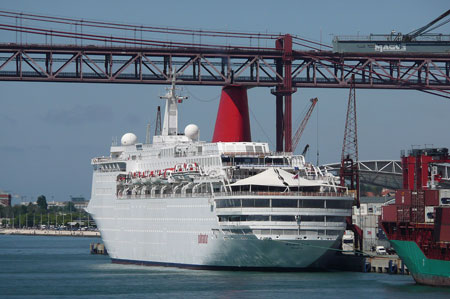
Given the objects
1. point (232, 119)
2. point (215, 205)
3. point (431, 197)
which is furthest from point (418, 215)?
point (232, 119)

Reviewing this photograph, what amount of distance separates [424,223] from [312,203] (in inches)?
345

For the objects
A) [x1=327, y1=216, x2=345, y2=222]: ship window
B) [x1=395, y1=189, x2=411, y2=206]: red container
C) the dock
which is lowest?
the dock

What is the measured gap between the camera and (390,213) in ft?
241

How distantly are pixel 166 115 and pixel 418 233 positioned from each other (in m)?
33.8

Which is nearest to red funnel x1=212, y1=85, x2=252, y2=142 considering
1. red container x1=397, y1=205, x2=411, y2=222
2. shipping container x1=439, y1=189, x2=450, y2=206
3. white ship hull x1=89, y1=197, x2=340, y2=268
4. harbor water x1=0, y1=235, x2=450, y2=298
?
white ship hull x1=89, y1=197, x2=340, y2=268

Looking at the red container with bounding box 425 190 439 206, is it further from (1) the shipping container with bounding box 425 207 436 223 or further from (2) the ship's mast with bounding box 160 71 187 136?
(2) the ship's mast with bounding box 160 71 187 136

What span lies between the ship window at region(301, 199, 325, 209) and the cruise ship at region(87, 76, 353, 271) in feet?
0.24

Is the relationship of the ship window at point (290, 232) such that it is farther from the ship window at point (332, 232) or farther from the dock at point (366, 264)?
the dock at point (366, 264)

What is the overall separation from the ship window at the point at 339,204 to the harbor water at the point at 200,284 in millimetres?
5186

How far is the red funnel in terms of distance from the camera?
95.4 meters

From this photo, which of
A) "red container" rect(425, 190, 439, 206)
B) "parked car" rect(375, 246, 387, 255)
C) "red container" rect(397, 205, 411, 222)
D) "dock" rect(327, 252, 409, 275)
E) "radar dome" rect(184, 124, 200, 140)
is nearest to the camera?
"red container" rect(425, 190, 439, 206)

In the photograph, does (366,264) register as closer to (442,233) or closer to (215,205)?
(215,205)

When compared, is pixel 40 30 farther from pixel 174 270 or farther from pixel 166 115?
pixel 174 270

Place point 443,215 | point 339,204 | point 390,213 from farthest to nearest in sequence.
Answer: point 339,204, point 390,213, point 443,215
